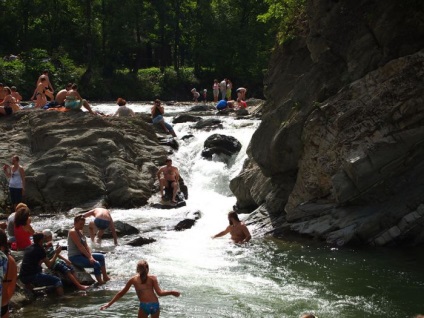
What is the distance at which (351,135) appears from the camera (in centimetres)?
1547

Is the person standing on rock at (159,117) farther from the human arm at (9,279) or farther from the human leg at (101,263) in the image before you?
the human arm at (9,279)

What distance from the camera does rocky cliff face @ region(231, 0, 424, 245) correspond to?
14.9 metres

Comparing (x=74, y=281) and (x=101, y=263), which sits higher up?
(x=101, y=263)

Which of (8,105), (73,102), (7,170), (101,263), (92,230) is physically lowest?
(101,263)

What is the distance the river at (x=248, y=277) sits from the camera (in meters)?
10.9

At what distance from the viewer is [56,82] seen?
4819 centimetres

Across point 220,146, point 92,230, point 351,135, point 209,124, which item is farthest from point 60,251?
point 209,124

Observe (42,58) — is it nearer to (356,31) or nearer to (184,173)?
(184,173)

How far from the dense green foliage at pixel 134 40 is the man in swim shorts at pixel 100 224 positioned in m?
35.5

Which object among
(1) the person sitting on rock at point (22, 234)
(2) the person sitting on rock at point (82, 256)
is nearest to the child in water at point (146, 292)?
(2) the person sitting on rock at point (82, 256)

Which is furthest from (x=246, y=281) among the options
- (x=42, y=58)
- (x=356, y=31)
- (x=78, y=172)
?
(x=42, y=58)

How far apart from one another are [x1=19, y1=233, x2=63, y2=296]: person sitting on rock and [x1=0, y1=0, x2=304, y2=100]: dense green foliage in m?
39.4

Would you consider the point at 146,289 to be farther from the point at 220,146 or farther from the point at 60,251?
the point at 220,146

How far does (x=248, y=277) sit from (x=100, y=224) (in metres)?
4.26
